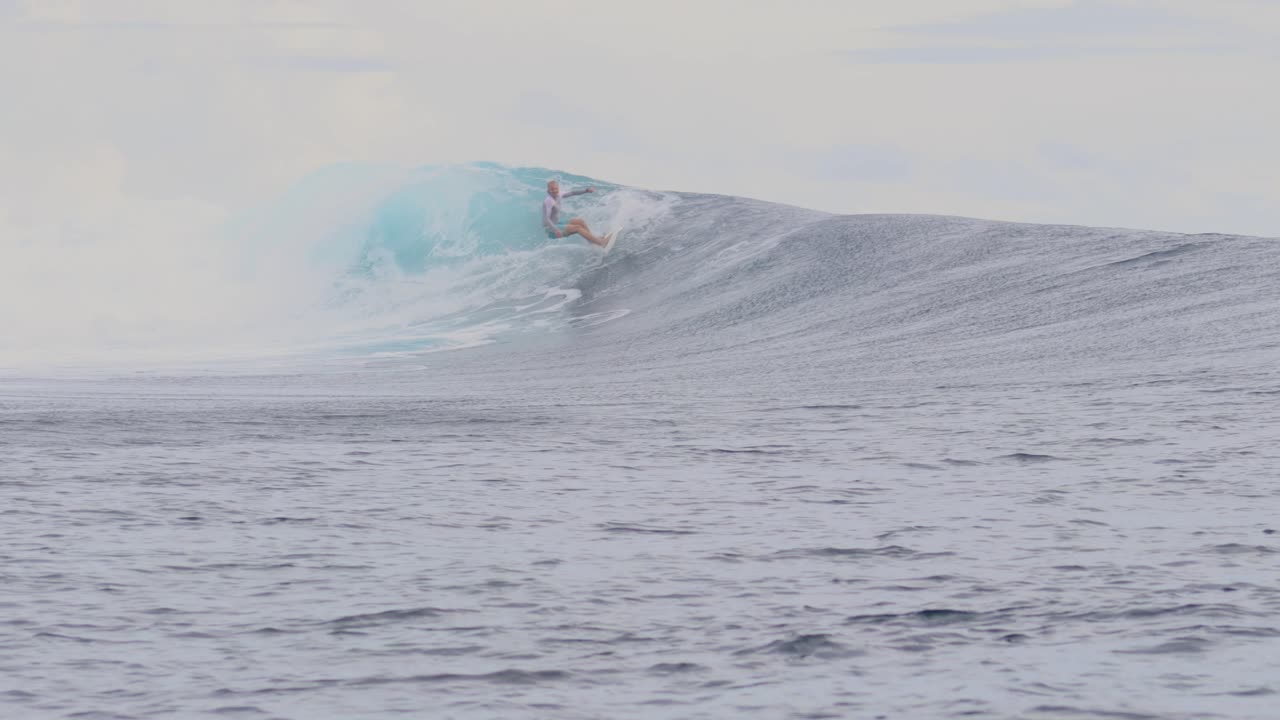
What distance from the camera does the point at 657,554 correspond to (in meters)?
6.05

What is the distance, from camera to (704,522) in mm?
6773

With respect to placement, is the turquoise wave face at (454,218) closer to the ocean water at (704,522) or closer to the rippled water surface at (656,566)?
the ocean water at (704,522)

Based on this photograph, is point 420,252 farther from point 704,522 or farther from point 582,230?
point 704,522

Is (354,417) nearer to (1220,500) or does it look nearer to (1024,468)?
(1024,468)

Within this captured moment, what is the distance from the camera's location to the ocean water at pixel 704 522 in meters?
4.30

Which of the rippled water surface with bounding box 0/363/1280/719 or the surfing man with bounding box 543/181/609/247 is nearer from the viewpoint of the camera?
the rippled water surface with bounding box 0/363/1280/719

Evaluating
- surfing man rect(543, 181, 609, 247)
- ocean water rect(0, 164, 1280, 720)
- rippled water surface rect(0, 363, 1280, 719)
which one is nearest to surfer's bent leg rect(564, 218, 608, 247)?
surfing man rect(543, 181, 609, 247)

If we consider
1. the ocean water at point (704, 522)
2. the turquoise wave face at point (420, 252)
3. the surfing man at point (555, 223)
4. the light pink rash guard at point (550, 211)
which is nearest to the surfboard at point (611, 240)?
the surfing man at point (555, 223)

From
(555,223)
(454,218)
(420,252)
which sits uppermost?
(454,218)

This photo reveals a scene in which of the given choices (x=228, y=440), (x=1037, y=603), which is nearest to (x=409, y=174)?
(x=228, y=440)

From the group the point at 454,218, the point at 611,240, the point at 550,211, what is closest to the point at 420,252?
the point at 454,218

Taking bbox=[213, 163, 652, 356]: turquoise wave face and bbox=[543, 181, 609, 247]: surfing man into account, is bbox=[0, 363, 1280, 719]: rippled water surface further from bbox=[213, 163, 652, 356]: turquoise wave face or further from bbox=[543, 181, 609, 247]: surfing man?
bbox=[543, 181, 609, 247]: surfing man

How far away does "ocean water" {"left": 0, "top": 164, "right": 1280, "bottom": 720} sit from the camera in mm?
4305

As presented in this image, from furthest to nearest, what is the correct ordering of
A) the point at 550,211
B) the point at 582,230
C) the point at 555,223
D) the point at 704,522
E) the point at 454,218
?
the point at 454,218 < the point at 555,223 < the point at 550,211 < the point at 582,230 < the point at 704,522
